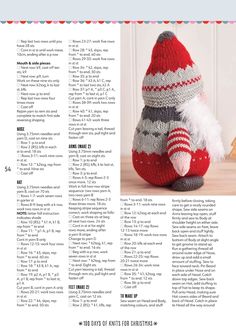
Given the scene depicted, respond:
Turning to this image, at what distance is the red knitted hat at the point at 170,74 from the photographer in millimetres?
991

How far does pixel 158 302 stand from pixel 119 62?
0.44 meters

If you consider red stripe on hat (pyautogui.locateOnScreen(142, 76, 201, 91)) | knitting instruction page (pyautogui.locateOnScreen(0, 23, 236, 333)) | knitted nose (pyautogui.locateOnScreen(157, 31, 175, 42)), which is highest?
knitted nose (pyautogui.locateOnScreen(157, 31, 175, 42))

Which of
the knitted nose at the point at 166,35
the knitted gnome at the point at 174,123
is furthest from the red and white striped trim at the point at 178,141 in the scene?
the knitted nose at the point at 166,35

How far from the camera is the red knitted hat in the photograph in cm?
99

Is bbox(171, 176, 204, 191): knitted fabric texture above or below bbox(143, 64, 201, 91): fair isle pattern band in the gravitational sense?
below

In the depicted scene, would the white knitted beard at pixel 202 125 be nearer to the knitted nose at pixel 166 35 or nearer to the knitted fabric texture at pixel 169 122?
the knitted fabric texture at pixel 169 122

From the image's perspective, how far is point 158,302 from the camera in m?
1.00

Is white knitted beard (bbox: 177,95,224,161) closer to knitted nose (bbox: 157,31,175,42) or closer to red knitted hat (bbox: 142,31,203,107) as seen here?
red knitted hat (bbox: 142,31,203,107)

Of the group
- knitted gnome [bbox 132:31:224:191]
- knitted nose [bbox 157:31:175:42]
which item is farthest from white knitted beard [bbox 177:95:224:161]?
knitted nose [bbox 157:31:175:42]

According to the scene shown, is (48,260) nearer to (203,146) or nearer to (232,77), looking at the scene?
(203,146)

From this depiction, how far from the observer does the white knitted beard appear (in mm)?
1002

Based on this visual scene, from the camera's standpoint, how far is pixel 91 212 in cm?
99

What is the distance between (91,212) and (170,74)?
28 cm

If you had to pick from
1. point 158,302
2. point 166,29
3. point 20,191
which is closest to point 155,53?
point 166,29
